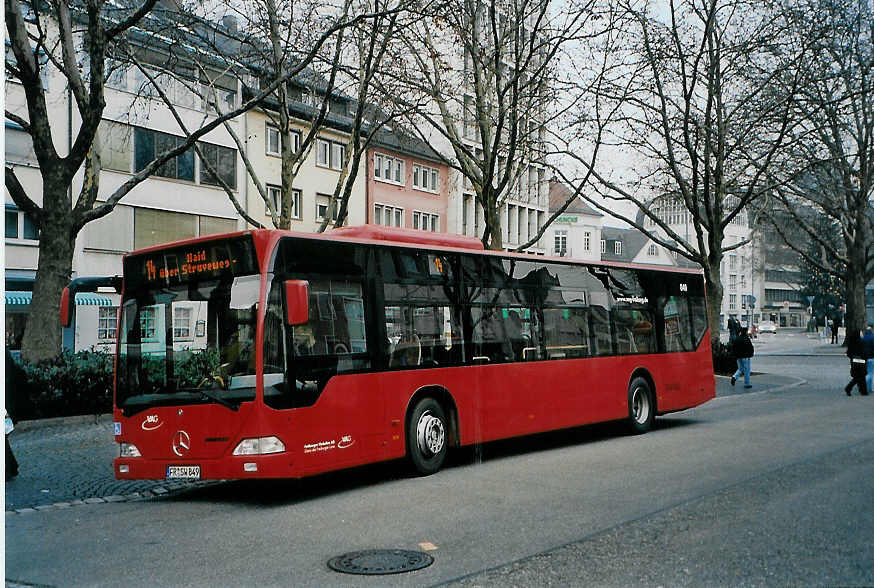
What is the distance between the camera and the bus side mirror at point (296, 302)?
9562 mm

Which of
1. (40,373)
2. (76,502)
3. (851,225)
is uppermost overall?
(851,225)

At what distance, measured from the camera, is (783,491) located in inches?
378

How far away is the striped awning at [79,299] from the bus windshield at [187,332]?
2402 centimetres

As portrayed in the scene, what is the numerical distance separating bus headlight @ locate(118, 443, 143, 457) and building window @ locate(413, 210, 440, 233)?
4603cm

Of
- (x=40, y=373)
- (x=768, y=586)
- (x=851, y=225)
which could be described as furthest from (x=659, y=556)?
(x=851, y=225)

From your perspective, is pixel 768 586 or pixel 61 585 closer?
pixel 768 586

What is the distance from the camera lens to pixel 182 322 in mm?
10453

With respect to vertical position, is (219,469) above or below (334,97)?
below

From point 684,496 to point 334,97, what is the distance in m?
16.7

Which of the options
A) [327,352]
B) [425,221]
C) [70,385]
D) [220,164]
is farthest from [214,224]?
[327,352]

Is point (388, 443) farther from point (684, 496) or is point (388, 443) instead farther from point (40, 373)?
point (40, 373)

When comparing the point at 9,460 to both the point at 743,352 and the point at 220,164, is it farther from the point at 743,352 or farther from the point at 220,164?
the point at 220,164

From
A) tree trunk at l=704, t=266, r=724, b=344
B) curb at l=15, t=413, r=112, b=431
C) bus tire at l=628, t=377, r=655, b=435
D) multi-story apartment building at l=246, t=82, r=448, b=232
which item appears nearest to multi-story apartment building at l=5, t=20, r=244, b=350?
multi-story apartment building at l=246, t=82, r=448, b=232

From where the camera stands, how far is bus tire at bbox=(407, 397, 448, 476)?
456 inches
